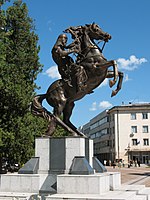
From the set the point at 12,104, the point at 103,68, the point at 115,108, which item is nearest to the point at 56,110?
the point at 103,68

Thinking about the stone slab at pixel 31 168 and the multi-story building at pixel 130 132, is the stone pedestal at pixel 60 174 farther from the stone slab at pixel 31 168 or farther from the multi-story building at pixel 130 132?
the multi-story building at pixel 130 132

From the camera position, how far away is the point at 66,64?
1102cm

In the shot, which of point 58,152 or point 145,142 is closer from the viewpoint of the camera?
point 58,152

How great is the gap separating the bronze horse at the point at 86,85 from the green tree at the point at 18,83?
8742 millimetres

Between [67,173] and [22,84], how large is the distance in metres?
12.9

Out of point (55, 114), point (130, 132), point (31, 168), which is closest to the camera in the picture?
point (31, 168)

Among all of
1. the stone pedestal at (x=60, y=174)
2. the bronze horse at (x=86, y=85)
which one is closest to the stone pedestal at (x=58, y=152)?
the stone pedestal at (x=60, y=174)

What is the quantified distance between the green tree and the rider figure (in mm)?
8492

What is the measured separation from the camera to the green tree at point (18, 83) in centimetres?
2067

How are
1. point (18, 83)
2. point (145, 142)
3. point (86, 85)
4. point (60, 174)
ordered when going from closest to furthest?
point (60, 174) → point (86, 85) → point (18, 83) → point (145, 142)

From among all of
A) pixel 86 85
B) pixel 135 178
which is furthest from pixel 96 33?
pixel 135 178

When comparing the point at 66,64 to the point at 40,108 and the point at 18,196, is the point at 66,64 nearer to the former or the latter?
the point at 40,108

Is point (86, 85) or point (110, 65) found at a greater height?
point (110, 65)

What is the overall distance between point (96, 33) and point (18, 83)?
1165cm
